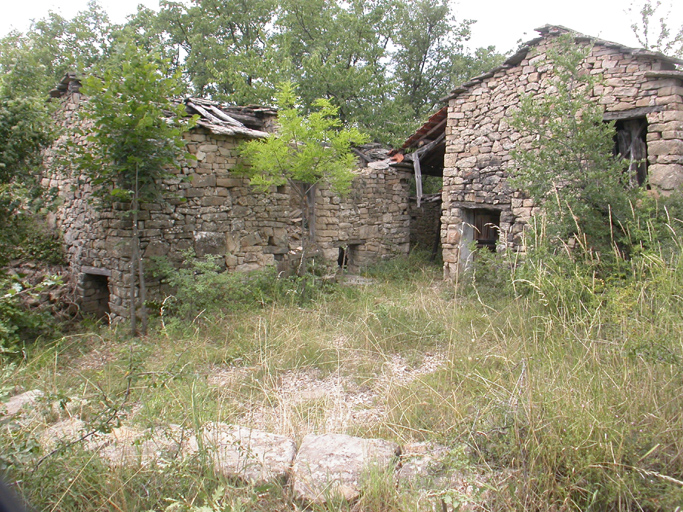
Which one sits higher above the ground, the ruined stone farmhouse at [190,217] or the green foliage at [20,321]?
the ruined stone farmhouse at [190,217]

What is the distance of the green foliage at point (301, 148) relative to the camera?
20.3ft

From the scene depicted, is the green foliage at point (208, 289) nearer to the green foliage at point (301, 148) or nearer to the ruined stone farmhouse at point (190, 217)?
the ruined stone farmhouse at point (190, 217)

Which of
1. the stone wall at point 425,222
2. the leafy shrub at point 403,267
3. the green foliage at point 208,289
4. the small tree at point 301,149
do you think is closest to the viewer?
the green foliage at point 208,289

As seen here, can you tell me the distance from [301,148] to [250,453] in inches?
201

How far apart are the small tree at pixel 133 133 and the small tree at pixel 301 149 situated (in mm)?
1205

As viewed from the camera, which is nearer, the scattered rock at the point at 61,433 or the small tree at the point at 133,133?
the scattered rock at the point at 61,433

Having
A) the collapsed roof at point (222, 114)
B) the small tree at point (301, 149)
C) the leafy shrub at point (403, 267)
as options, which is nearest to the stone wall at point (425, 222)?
the leafy shrub at point (403, 267)

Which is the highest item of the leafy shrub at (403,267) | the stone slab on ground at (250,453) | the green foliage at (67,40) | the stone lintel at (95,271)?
the green foliage at (67,40)

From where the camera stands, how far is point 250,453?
2561mm

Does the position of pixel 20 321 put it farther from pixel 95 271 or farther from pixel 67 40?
pixel 67 40

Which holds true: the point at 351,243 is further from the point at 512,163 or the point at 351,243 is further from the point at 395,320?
the point at 395,320

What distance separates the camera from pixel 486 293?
6344 mm

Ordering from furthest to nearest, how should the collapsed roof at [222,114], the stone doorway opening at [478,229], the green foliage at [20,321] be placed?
the stone doorway opening at [478,229] < the collapsed roof at [222,114] < the green foliage at [20,321]

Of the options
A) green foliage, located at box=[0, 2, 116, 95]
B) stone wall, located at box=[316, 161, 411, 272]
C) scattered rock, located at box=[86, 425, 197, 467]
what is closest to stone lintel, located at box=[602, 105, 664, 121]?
stone wall, located at box=[316, 161, 411, 272]
